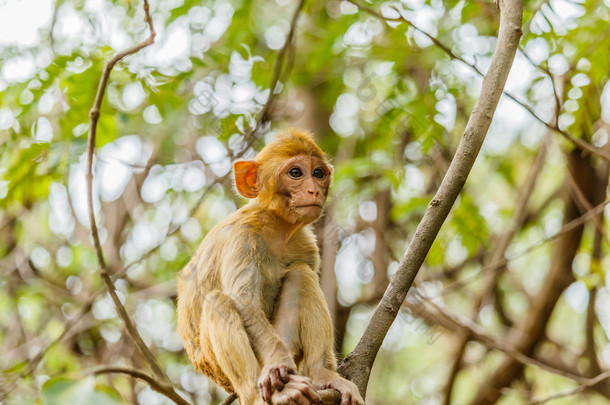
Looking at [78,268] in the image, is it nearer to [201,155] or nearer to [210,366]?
[201,155]

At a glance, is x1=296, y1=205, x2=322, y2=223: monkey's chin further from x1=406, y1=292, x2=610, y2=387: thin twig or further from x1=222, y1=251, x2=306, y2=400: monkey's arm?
x1=406, y1=292, x2=610, y2=387: thin twig

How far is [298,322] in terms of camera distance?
5809 millimetres

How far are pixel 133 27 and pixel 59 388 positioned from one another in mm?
8267

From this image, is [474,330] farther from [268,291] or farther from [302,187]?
[302,187]

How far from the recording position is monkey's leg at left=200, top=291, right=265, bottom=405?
5.20 meters

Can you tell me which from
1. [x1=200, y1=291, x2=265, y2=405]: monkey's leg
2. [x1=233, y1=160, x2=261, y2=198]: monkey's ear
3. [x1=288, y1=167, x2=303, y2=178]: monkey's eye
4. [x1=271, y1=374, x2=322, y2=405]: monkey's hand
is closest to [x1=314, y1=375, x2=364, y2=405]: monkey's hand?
[x1=271, y1=374, x2=322, y2=405]: monkey's hand

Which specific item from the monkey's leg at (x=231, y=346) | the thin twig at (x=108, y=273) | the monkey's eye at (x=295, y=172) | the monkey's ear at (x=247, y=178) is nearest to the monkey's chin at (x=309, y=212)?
the monkey's eye at (x=295, y=172)

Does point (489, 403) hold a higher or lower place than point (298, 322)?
lower

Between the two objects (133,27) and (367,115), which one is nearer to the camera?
(133,27)

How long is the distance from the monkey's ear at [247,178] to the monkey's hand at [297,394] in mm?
2091

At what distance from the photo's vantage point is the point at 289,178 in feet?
20.3

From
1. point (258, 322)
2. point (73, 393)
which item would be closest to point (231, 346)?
point (258, 322)

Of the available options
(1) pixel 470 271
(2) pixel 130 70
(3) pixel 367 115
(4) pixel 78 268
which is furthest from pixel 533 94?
(4) pixel 78 268

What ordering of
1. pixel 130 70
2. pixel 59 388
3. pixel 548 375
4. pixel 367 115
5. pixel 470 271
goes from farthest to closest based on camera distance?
pixel 548 375, pixel 470 271, pixel 367 115, pixel 130 70, pixel 59 388
